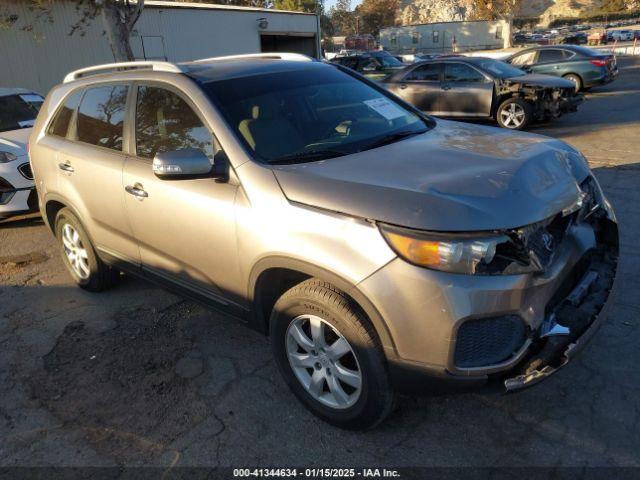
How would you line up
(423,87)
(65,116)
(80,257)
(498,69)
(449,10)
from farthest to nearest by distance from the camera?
(449,10) < (423,87) < (498,69) < (80,257) < (65,116)

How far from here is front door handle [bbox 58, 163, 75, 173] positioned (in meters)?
4.09

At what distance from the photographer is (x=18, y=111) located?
7.80 meters

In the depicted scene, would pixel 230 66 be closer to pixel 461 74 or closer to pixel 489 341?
pixel 489 341

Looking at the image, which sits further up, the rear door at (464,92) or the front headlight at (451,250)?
the front headlight at (451,250)

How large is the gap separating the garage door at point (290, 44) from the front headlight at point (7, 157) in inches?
862

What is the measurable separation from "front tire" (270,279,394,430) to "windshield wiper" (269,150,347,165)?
0.71 meters

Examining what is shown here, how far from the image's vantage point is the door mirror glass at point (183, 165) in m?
2.79

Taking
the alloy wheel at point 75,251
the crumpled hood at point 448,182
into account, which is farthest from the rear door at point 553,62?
the alloy wheel at point 75,251

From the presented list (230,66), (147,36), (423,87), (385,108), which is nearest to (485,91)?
(423,87)

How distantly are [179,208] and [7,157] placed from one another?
4.42 metres

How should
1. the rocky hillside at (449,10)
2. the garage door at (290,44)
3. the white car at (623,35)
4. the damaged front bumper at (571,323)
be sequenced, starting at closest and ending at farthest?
the damaged front bumper at (571,323), the garage door at (290,44), the white car at (623,35), the rocky hillside at (449,10)

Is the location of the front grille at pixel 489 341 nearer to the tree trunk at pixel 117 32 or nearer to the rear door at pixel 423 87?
the rear door at pixel 423 87

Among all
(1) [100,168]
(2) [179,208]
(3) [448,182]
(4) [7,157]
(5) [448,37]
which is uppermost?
(3) [448,182]

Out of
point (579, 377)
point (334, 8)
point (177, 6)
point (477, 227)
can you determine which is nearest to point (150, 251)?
point (477, 227)
